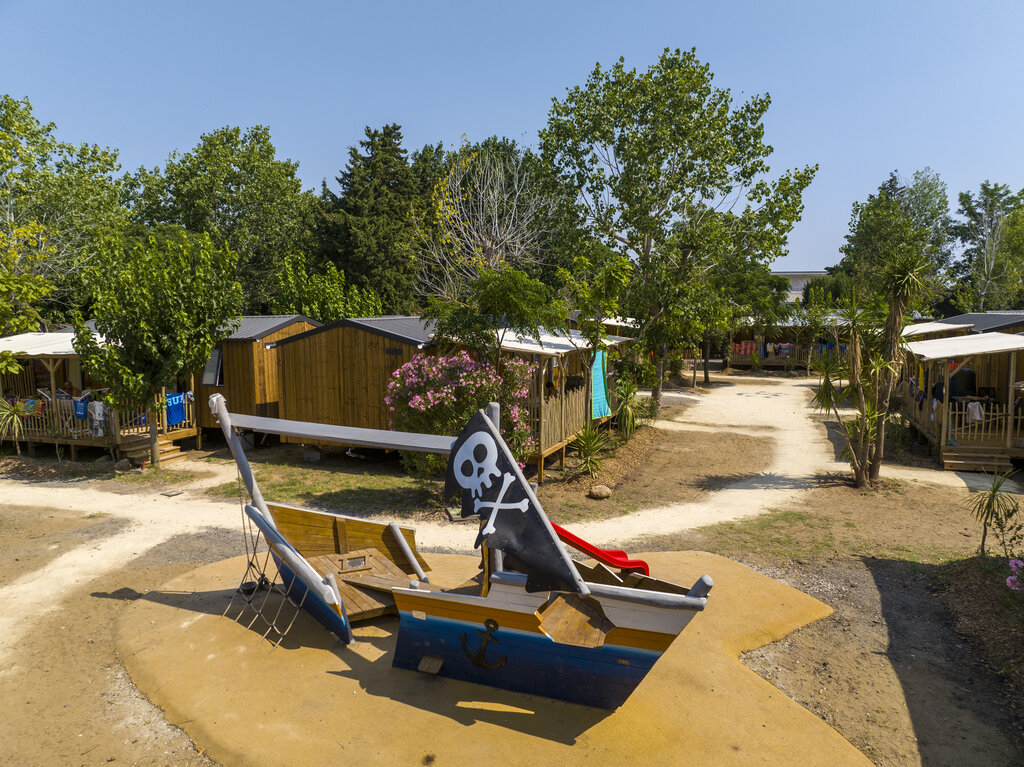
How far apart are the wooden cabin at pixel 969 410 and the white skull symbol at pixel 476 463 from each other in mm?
11659

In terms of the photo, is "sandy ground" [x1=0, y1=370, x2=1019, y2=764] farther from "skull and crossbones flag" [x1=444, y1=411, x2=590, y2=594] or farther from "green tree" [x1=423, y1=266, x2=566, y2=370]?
"green tree" [x1=423, y1=266, x2=566, y2=370]

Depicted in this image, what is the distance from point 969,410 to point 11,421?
2182 cm

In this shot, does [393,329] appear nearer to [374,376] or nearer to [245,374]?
[374,376]

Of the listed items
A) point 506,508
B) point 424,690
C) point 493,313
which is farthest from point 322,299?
point 506,508

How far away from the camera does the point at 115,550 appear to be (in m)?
9.59

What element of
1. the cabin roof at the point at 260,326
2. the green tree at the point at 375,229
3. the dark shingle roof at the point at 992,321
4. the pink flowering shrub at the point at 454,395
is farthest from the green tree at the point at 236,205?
the dark shingle roof at the point at 992,321

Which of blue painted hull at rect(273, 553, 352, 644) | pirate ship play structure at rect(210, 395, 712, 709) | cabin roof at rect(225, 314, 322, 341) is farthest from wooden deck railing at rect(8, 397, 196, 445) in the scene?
pirate ship play structure at rect(210, 395, 712, 709)

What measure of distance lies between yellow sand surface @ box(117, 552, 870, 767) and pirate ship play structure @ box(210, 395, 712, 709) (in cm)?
24

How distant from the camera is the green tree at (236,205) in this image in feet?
122

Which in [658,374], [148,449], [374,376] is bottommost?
→ [148,449]

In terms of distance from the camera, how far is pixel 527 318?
12469 millimetres

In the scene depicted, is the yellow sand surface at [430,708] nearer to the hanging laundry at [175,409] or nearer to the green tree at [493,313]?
the green tree at [493,313]

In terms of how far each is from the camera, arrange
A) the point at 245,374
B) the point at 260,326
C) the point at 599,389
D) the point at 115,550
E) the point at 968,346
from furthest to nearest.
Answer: the point at 260,326 < the point at 245,374 < the point at 599,389 < the point at 968,346 < the point at 115,550

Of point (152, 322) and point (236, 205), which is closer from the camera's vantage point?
point (152, 322)
